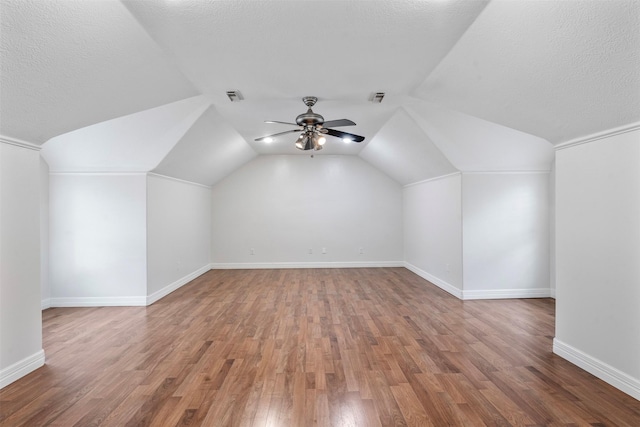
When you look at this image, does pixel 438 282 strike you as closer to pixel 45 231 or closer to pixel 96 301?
pixel 96 301

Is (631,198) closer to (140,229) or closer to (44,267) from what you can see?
(140,229)

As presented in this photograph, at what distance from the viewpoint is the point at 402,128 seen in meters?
5.07

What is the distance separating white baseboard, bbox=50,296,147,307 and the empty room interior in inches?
1.1

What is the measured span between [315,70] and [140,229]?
356 centimetres

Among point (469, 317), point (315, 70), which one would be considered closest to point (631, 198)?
point (469, 317)

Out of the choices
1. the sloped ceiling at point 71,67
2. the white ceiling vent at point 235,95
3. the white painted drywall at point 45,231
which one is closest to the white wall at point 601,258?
the white ceiling vent at point 235,95

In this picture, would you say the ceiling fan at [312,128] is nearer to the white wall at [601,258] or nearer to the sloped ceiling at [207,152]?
the sloped ceiling at [207,152]

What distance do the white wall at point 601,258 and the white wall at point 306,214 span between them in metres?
5.07

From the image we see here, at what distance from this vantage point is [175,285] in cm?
594

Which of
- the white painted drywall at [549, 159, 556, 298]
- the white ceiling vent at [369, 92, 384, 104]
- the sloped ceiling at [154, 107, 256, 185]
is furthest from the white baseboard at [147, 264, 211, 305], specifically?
the white painted drywall at [549, 159, 556, 298]

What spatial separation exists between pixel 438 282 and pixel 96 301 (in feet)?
18.6

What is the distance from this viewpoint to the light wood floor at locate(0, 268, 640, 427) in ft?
7.26

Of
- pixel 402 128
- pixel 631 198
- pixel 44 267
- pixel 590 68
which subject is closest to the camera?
pixel 590 68

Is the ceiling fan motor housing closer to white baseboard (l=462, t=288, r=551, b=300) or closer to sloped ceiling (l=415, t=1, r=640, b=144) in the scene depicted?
sloped ceiling (l=415, t=1, r=640, b=144)
